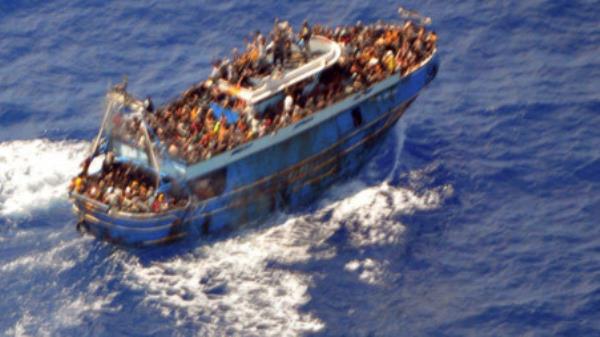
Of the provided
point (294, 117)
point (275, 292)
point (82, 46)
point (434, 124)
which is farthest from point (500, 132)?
point (82, 46)

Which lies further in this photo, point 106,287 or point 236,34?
point 236,34

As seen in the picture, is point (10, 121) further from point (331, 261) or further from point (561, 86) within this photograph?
point (561, 86)

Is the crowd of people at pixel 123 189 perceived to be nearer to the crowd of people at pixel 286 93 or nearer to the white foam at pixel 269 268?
the crowd of people at pixel 286 93

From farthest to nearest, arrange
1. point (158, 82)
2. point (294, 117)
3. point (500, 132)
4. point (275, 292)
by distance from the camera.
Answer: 1. point (158, 82)
2. point (500, 132)
3. point (294, 117)
4. point (275, 292)

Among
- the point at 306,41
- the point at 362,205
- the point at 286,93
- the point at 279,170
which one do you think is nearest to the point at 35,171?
the point at 279,170

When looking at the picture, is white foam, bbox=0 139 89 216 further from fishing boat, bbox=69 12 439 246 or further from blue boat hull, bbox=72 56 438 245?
blue boat hull, bbox=72 56 438 245

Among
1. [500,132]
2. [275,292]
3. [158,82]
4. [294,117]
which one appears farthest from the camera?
[158,82]

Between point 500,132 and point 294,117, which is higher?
point 294,117
